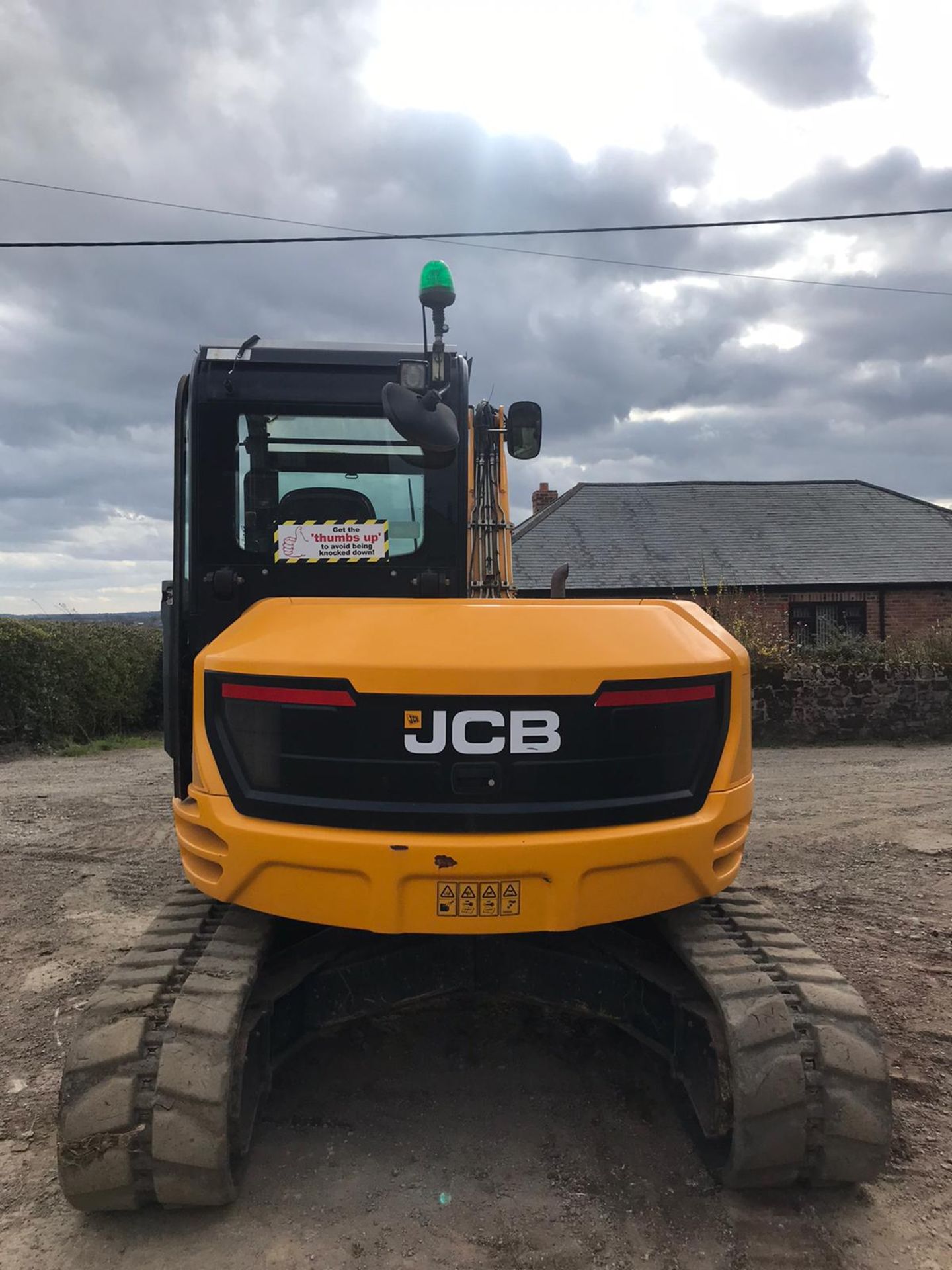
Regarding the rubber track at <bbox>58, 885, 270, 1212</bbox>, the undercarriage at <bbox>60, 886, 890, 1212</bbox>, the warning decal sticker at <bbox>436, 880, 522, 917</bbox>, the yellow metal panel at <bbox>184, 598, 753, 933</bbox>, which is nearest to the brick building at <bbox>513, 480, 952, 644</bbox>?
the undercarriage at <bbox>60, 886, 890, 1212</bbox>

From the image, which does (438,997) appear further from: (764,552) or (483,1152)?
(764,552)

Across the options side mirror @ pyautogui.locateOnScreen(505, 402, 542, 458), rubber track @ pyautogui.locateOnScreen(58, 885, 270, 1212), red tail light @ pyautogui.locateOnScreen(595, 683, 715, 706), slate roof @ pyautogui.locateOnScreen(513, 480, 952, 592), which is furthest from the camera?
slate roof @ pyautogui.locateOnScreen(513, 480, 952, 592)

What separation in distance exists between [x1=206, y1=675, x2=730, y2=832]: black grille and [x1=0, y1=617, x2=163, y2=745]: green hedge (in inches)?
334

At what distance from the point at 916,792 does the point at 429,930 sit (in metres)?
8.04

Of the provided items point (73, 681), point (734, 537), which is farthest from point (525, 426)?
point (734, 537)

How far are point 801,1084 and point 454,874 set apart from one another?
1.23 metres

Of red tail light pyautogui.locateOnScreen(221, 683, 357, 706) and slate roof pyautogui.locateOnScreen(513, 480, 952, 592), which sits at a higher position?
slate roof pyautogui.locateOnScreen(513, 480, 952, 592)

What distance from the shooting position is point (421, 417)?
304 cm

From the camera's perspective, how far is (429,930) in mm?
2844

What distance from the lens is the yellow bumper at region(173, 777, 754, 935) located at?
282 cm

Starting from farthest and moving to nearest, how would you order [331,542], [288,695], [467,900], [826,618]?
[826,618] → [331,542] → [288,695] → [467,900]

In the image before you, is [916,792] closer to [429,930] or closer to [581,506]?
[429,930]

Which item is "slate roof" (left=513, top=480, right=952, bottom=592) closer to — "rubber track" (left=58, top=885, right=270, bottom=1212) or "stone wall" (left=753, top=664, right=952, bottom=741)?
"stone wall" (left=753, top=664, right=952, bottom=741)

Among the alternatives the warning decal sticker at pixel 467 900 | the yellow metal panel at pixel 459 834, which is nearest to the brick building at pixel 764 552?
the yellow metal panel at pixel 459 834
